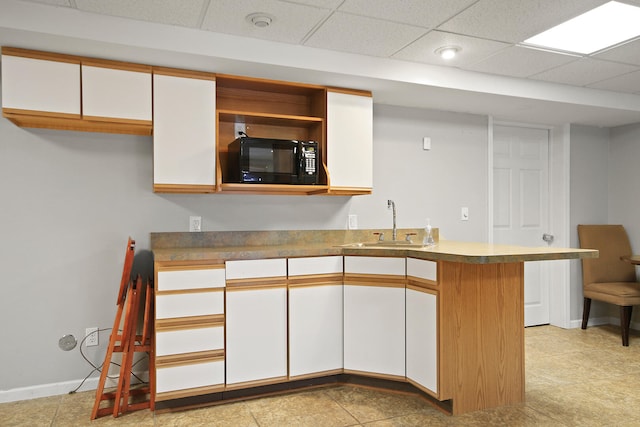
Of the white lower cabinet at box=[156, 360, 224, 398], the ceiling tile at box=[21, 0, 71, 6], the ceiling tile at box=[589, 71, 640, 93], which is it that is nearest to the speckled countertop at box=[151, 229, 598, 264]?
the white lower cabinet at box=[156, 360, 224, 398]

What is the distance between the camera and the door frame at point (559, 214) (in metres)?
4.74

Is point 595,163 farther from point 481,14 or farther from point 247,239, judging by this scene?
point 247,239

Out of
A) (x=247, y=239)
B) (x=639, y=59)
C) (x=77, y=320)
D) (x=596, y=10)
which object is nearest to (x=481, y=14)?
(x=596, y=10)

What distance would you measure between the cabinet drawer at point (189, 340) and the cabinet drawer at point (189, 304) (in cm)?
10

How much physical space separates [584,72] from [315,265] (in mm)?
2590

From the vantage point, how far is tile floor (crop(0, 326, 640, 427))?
2.58 metres

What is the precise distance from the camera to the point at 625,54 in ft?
10.3

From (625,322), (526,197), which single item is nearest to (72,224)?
(526,197)

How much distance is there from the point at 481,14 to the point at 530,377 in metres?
2.48

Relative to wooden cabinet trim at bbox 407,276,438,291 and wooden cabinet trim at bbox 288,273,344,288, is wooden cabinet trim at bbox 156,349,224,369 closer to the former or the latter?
wooden cabinet trim at bbox 288,273,344,288

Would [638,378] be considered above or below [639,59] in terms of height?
below

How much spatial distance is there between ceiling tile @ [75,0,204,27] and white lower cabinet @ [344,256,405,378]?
178 centimetres

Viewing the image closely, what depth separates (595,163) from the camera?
4.94 m

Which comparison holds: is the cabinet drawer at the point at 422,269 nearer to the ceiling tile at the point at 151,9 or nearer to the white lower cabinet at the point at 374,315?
the white lower cabinet at the point at 374,315
